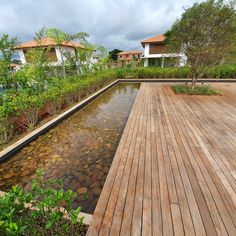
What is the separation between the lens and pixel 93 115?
546 cm

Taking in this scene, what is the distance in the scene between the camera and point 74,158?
3.02m

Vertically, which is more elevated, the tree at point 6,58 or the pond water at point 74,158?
the tree at point 6,58

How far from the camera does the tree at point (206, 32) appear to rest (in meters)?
5.79

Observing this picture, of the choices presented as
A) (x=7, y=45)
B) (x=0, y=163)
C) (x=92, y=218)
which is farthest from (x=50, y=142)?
(x=7, y=45)

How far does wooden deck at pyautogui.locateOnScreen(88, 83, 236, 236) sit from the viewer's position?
4.85 feet

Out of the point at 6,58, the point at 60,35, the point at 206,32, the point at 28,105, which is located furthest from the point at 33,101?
the point at 206,32

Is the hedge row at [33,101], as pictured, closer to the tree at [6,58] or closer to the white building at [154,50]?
the tree at [6,58]

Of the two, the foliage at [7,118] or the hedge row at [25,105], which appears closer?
the foliage at [7,118]

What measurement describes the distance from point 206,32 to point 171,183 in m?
6.81

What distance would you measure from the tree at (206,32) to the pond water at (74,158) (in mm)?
4871

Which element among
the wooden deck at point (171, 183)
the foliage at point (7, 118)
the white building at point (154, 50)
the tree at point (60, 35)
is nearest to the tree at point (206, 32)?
the wooden deck at point (171, 183)

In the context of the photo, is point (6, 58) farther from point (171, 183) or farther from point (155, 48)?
point (155, 48)

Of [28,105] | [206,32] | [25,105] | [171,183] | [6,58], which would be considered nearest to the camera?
[171,183]

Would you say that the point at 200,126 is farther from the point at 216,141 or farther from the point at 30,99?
the point at 30,99
